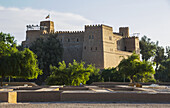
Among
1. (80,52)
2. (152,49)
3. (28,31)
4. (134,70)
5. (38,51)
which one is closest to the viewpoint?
(134,70)

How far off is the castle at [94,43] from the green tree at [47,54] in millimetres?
4967

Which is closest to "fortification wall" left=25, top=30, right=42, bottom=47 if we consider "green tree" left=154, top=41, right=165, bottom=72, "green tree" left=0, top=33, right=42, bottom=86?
"green tree" left=154, top=41, right=165, bottom=72

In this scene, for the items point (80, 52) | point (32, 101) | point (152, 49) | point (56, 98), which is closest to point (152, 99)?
point (56, 98)

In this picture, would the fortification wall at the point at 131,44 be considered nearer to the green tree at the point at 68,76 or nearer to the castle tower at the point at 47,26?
the castle tower at the point at 47,26

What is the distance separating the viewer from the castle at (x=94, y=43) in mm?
52500

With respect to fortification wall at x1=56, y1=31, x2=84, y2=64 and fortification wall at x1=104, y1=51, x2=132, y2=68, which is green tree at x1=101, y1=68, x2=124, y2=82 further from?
fortification wall at x1=56, y1=31, x2=84, y2=64

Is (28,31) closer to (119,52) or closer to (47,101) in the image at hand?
(119,52)

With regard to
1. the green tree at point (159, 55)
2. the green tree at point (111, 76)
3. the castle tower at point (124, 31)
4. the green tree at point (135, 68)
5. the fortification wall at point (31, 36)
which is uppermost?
the castle tower at point (124, 31)

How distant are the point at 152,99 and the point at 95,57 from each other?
38452mm

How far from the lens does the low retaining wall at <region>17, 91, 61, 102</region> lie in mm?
14055

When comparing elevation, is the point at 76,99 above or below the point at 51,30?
below

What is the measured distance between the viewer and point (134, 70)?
3316cm

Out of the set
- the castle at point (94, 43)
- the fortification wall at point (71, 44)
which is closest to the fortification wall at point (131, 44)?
the castle at point (94, 43)

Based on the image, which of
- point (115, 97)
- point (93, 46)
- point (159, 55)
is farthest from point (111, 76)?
point (159, 55)
